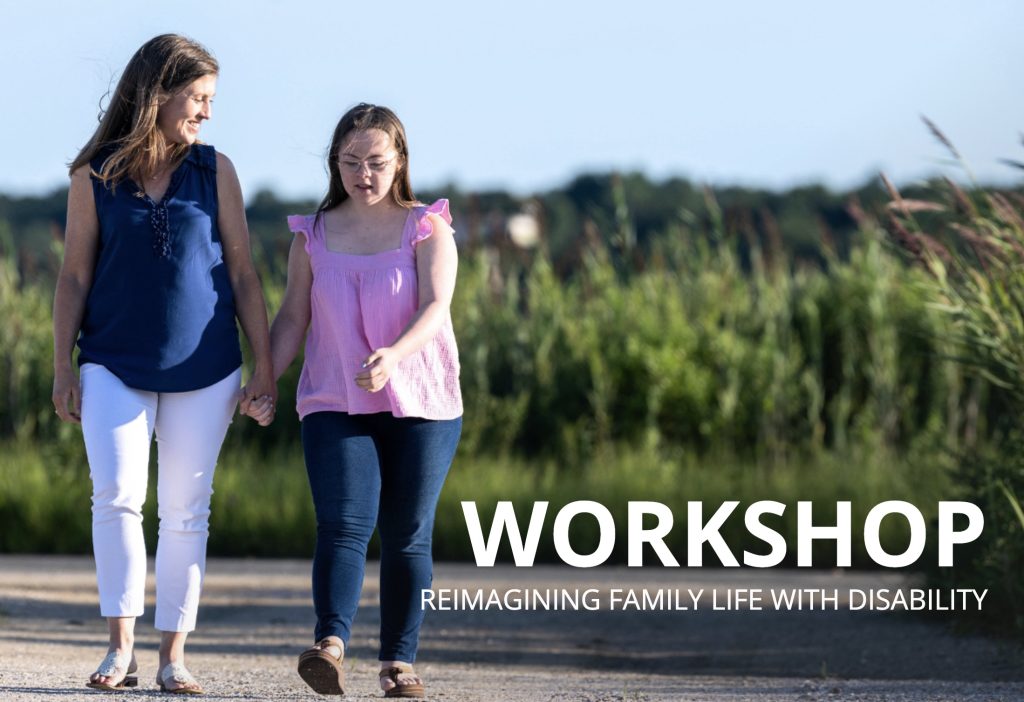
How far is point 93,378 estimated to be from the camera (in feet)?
15.4

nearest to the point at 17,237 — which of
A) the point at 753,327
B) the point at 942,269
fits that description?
the point at 753,327

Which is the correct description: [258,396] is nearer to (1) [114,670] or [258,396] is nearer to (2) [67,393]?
(2) [67,393]

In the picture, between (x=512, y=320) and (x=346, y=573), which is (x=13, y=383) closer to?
(x=512, y=320)

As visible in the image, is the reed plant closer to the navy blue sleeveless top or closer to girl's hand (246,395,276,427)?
girl's hand (246,395,276,427)

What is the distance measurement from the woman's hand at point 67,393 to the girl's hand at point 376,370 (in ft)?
2.91

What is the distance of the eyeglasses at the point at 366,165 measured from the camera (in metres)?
4.78

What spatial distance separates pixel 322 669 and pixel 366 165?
1.46 metres

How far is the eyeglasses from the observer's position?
4781 mm

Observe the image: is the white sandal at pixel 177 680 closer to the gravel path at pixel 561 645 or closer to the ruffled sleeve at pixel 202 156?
the gravel path at pixel 561 645

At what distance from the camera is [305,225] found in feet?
16.1

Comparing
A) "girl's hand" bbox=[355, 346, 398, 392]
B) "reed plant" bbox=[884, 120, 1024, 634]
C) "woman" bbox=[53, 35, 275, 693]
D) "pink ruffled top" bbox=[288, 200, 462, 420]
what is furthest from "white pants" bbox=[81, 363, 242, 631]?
"reed plant" bbox=[884, 120, 1024, 634]

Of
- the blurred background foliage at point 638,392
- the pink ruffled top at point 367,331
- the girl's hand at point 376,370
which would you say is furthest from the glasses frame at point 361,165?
the blurred background foliage at point 638,392

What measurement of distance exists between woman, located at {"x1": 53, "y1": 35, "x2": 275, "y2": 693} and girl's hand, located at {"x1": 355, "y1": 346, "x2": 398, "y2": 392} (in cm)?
46

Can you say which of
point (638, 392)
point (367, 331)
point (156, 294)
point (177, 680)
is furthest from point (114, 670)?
point (638, 392)
